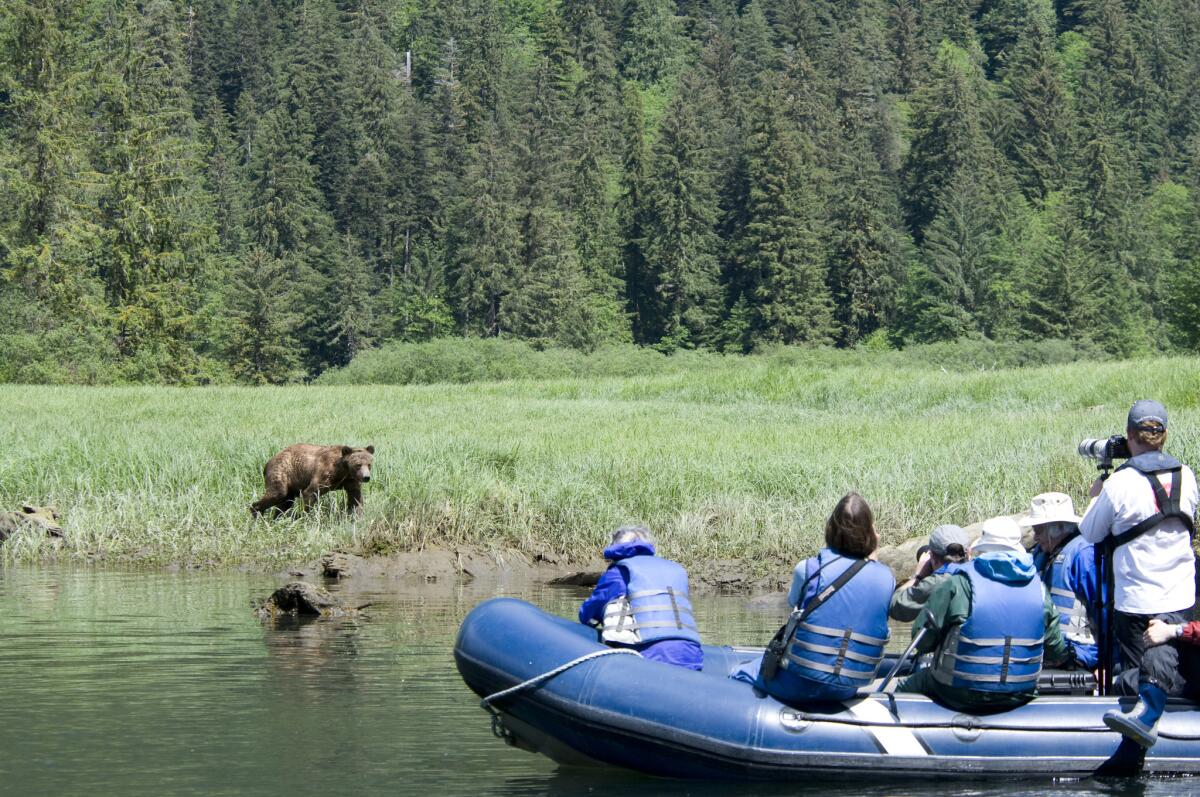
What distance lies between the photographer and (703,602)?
48.3 ft

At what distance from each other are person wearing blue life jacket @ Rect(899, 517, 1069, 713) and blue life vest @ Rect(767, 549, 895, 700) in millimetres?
283

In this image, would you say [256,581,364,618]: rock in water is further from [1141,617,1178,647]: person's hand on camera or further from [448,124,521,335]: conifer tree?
[448,124,521,335]: conifer tree

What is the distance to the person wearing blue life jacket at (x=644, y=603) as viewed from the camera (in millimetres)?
8562

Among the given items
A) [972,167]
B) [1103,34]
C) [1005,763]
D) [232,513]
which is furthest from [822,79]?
[1005,763]

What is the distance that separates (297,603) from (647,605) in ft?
17.9

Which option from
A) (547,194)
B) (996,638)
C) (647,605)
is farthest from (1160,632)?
(547,194)

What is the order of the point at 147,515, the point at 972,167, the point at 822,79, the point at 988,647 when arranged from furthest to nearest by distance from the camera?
the point at 822,79 < the point at 972,167 < the point at 147,515 < the point at 988,647

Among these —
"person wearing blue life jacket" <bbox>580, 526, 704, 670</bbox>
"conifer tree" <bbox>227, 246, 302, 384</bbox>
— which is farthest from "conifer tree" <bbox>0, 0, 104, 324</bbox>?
"person wearing blue life jacket" <bbox>580, 526, 704, 670</bbox>

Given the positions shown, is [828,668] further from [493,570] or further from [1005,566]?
[493,570]

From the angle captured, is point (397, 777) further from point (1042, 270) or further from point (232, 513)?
point (1042, 270)

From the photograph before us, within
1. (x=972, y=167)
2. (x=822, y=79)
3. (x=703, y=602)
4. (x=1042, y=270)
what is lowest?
(x=703, y=602)

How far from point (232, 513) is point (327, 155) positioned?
265ft

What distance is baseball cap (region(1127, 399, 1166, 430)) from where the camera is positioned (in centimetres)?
805

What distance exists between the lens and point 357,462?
662 inches
